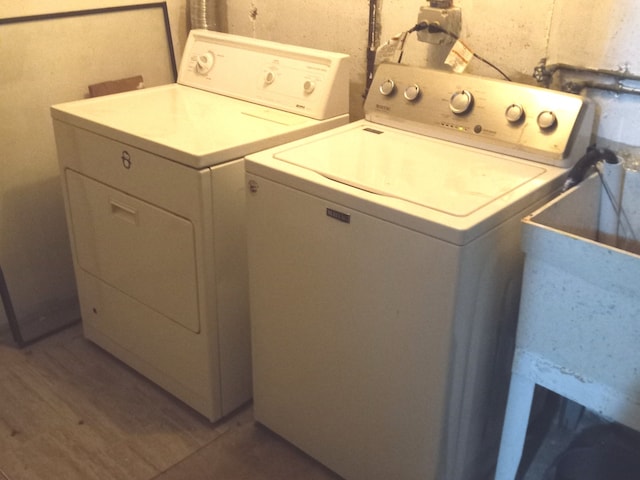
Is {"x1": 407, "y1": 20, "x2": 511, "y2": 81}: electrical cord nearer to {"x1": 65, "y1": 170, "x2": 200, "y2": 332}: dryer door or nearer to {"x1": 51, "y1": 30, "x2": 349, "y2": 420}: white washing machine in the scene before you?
{"x1": 51, "y1": 30, "x2": 349, "y2": 420}: white washing machine

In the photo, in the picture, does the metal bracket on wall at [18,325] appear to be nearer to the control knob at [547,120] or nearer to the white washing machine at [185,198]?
the white washing machine at [185,198]

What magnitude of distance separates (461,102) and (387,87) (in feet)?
0.83

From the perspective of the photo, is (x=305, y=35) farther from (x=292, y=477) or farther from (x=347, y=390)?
(x=292, y=477)

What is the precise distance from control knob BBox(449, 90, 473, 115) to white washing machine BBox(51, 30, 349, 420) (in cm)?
39

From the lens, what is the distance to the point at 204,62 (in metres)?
2.36

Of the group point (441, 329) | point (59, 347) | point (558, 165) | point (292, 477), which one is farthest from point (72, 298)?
point (558, 165)

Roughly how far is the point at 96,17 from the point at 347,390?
1.63 meters

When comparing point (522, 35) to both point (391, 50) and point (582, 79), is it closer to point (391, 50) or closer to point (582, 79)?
point (582, 79)

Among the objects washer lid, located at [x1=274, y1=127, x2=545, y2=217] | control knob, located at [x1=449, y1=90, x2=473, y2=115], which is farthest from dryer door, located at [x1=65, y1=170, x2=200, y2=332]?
control knob, located at [x1=449, y1=90, x2=473, y2=115]

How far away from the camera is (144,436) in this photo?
2.03 meters

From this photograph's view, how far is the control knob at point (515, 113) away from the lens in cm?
170

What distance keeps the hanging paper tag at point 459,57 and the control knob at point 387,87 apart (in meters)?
0.17

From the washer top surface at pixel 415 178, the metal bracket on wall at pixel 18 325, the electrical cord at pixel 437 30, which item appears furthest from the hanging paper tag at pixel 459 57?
the metal bracket on wall at pixel 18 325

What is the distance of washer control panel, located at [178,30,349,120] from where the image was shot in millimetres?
2043
